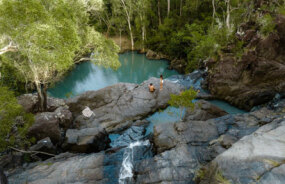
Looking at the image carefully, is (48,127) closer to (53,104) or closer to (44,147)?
(44,147)

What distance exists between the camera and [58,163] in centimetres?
897

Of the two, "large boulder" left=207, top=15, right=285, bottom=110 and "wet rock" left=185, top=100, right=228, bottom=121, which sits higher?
"large boulder" left=207, top=15, right=285, bottom=110

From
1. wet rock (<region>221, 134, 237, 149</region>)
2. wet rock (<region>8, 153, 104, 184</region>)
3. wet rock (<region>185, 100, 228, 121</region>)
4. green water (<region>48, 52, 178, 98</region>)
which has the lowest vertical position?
green water (<region>48, 52, 178, 98</region>)

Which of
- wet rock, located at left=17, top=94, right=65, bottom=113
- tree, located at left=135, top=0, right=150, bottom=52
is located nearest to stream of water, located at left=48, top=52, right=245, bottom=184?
wet rock, located at left=17, top=94, right=65, bottom=113

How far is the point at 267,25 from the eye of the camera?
1509 centimetres

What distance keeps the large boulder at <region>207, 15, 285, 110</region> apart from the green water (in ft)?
36.9

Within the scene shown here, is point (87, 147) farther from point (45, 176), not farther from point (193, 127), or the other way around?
point (193, 127)

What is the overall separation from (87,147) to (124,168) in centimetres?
343

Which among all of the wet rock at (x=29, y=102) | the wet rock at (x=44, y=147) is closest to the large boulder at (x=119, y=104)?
the wet rock at (x=29, y=102)

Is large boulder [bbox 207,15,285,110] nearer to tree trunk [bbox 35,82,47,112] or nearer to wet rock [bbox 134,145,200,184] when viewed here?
wet rock [bbox 134,145,200,184]

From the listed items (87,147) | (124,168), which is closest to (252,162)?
(124,168)

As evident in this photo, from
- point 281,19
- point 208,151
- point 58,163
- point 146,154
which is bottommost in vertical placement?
point 146,154

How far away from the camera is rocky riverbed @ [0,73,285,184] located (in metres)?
5.46

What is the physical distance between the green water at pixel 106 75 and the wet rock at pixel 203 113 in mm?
13176
